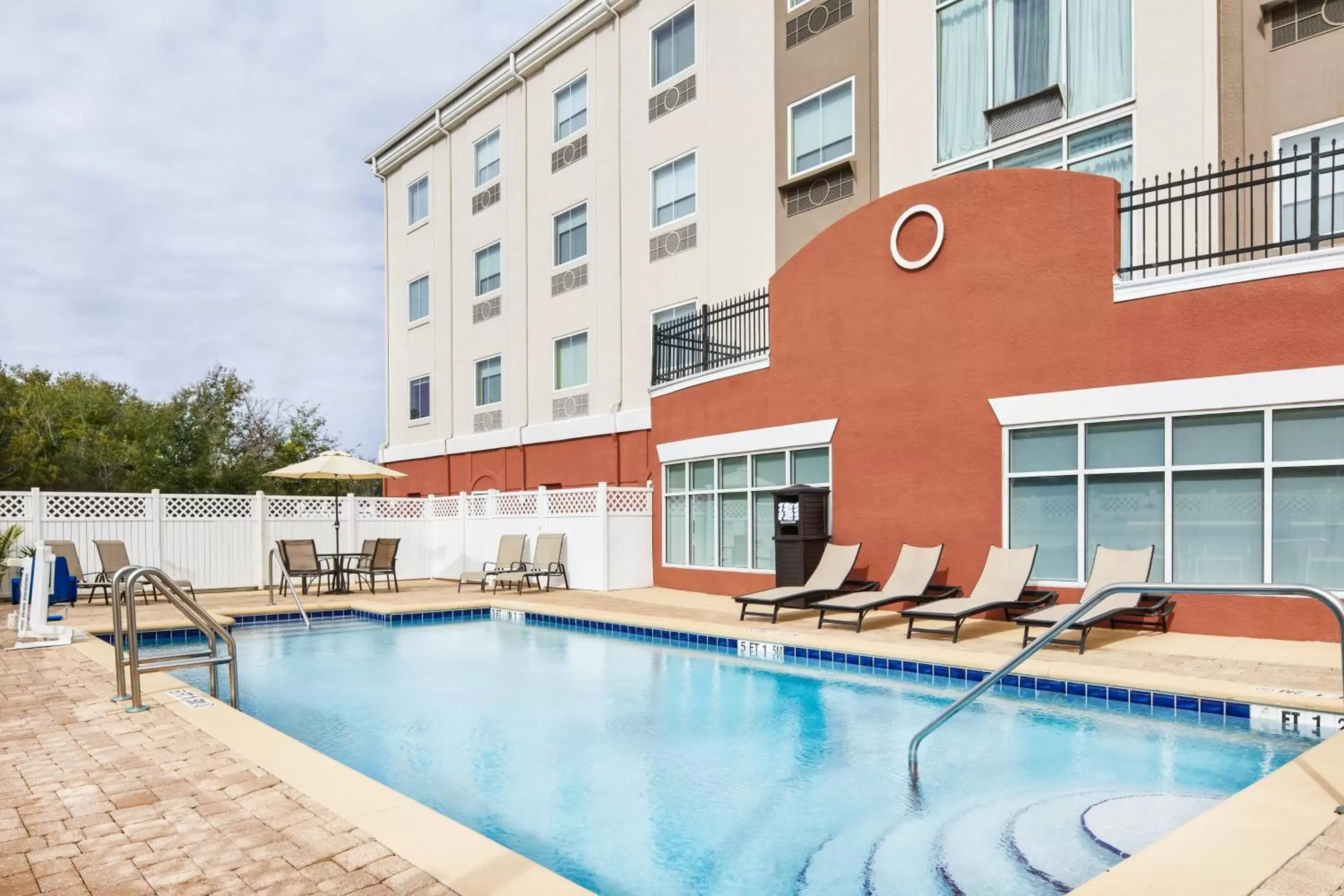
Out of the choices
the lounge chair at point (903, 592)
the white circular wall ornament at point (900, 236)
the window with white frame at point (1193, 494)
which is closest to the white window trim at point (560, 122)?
the white circular wall ornament at point (900, 236)

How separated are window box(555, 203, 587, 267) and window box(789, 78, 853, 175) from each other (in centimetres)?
596

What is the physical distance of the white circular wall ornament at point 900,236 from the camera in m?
10.9

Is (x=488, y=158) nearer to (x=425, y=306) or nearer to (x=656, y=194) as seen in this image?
Result: (x=425, y=306)

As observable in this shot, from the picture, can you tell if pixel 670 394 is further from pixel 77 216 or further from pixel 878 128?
pixel 77 216

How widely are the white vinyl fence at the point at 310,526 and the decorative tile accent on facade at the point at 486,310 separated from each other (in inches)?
238

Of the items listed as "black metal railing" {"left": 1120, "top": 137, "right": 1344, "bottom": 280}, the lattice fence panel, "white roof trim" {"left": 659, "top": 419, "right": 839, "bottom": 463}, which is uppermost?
"black metal railing" {"left": 1120, "top": 137, "right": 1344, "bottom": 280}

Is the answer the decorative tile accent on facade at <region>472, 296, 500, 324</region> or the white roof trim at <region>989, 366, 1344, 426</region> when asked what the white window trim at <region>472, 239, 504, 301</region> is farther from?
the white roof trim at <region>989, 366, 1344, 426</region>

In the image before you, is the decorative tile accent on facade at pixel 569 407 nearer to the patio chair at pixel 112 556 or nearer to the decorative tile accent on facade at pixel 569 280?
the decorative tile accent on facade at pixel 569 280

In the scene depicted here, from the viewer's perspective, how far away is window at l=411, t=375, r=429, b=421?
2538 centimetres

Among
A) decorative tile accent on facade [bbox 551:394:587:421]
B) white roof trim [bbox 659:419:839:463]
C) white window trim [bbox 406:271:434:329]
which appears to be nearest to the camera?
white roof trim [bbox 659:419:839:463]

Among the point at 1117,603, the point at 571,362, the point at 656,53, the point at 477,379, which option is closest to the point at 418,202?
the point at 477,379

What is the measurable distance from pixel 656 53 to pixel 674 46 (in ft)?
1.71

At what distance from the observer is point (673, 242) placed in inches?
700

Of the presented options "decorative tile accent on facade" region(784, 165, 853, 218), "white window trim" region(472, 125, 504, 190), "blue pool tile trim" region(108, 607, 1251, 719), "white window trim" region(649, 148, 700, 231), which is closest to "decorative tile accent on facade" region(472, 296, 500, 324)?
"white window trim" region(472, 125, 504, 190)
